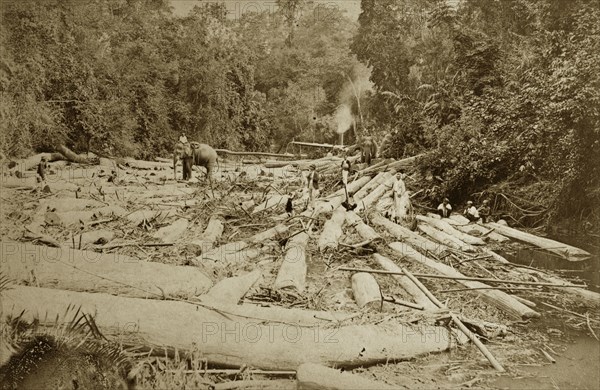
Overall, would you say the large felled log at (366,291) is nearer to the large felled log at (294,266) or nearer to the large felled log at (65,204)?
the large felled log at (294,266)

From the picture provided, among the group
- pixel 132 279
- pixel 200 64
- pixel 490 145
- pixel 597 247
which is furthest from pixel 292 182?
pixel 597 247

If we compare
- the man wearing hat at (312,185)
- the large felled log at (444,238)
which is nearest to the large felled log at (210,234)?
the man wearing hat at (312,185)

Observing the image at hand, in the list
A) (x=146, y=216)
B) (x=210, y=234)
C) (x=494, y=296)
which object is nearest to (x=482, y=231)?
(x=494, y=296)

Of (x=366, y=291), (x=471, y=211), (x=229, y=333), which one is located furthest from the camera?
(x=471, y=211)

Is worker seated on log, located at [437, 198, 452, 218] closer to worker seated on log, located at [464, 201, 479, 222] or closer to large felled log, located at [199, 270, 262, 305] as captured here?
worker seated on log, located at [464, 201, 479, 222]

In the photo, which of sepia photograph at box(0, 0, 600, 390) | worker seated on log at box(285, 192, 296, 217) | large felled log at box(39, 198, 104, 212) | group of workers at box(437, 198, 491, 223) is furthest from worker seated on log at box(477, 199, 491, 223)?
large felled log at box(39, 198, 104, 212)

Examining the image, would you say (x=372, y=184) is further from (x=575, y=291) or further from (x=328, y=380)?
(x=328, y=380)

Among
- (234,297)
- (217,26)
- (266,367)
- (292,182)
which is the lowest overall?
(266,367)

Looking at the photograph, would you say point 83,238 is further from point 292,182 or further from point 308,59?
point 308,59
